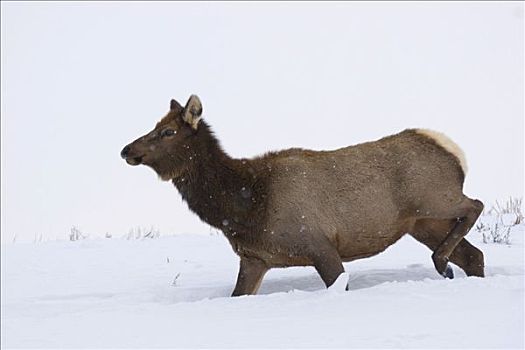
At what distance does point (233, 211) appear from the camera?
7496 millimetres

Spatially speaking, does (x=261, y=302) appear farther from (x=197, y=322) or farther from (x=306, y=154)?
(x=306, y=154)

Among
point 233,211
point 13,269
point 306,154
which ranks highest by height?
point 306,154

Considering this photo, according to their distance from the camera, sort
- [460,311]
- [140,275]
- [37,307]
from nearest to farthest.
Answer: [460,311], [37,307], [140,275]

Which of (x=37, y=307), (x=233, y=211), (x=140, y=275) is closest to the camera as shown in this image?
(x=37, y=307)

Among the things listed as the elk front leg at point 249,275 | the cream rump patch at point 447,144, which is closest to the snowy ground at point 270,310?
the elk front leg at point 249,275

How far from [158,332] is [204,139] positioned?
3422 millimetres

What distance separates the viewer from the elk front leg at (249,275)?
298 inches

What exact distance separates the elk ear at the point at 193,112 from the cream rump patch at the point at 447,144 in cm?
231

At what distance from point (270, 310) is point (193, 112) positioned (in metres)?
3.18

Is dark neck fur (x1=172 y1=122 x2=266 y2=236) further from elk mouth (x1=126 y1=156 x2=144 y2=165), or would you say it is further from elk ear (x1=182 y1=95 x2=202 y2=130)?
elk mouth (x1=126 y1=156 x2=144 y2=165)

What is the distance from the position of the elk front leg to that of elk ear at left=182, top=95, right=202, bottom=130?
57.9 inches

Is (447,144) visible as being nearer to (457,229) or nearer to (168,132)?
(457,229)

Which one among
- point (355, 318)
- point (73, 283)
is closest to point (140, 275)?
point (73, 283)

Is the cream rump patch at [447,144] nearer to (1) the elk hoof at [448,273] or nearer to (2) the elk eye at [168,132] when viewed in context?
(1) the elk hoof at [448,273]
